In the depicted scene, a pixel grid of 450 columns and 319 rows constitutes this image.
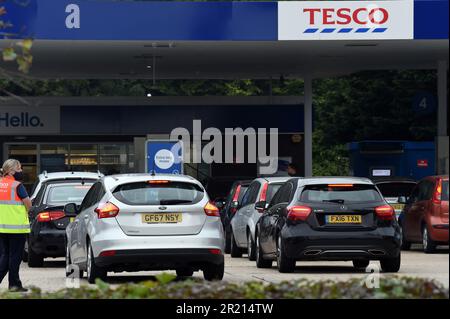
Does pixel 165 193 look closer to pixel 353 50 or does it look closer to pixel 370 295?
pixel 370 295

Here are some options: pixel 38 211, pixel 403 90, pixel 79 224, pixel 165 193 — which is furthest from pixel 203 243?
pixel 403 90

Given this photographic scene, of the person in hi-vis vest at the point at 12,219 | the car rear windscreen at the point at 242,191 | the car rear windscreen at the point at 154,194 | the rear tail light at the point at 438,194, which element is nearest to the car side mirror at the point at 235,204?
the car rear windscreen at the point at 242,191

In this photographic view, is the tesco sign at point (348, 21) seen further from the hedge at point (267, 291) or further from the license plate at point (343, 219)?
the hedge at point (267, 291)

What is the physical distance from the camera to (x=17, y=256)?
55.5 feet

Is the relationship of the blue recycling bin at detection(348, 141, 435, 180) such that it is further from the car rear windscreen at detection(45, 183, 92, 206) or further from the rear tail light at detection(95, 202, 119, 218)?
the rear tail light at detection(95, 202, 119, 218)

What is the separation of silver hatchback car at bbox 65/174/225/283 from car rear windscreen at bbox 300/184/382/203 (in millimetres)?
2564

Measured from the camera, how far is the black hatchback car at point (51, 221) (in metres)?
22.7

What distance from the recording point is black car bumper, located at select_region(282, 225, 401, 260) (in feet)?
64.0

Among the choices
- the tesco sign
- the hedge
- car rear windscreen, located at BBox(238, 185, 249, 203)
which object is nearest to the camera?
the hedge

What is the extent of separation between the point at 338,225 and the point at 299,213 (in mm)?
582

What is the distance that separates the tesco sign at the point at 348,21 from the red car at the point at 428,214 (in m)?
5.29

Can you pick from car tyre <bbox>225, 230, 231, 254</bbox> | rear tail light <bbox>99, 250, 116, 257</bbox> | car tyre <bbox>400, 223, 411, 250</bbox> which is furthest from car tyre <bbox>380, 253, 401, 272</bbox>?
car tyre <bbox>400, 223, 411, 250</bbox>

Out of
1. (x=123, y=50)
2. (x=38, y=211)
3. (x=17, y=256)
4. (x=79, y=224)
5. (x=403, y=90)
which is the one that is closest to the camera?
(x=17, y=256)

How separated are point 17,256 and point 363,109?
42462mm
